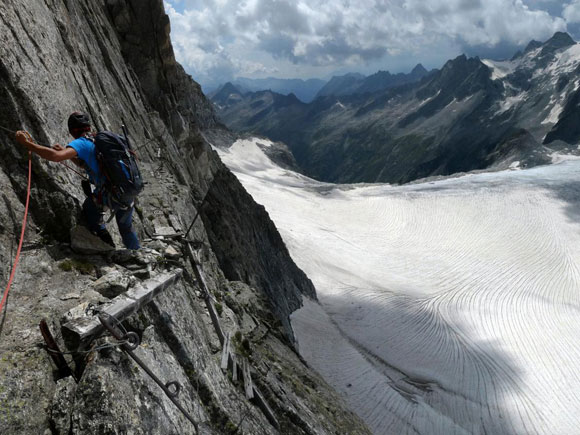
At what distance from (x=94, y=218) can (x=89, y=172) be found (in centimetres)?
109

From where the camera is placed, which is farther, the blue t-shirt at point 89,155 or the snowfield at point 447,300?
the snowfield at point 447,300

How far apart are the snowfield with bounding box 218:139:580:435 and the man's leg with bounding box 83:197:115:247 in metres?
23.7

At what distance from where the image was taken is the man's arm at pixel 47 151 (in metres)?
6.79

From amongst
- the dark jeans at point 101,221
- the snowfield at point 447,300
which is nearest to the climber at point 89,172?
the dark jeans at point 101,221

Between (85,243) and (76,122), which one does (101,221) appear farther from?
(76,122)

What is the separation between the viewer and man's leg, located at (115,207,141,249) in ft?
29.8

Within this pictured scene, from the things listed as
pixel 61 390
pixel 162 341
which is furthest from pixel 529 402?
pixel 61 390

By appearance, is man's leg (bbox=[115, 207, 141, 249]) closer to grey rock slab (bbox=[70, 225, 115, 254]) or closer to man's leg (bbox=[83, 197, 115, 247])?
man's leg (bbox=[83, 197, 115, 247])

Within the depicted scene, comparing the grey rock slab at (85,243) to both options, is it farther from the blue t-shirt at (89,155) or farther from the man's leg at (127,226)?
the blue t-shirt at (89,155)

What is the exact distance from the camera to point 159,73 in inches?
1352

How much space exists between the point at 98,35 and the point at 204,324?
64.3 ft

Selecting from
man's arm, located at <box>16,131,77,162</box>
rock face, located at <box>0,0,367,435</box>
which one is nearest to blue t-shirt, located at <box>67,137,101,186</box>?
man's arm, located at <box>16,131,77,162</box>

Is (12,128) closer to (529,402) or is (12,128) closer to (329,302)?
(529,402)

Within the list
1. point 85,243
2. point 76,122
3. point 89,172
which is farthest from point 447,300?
point 76,122
